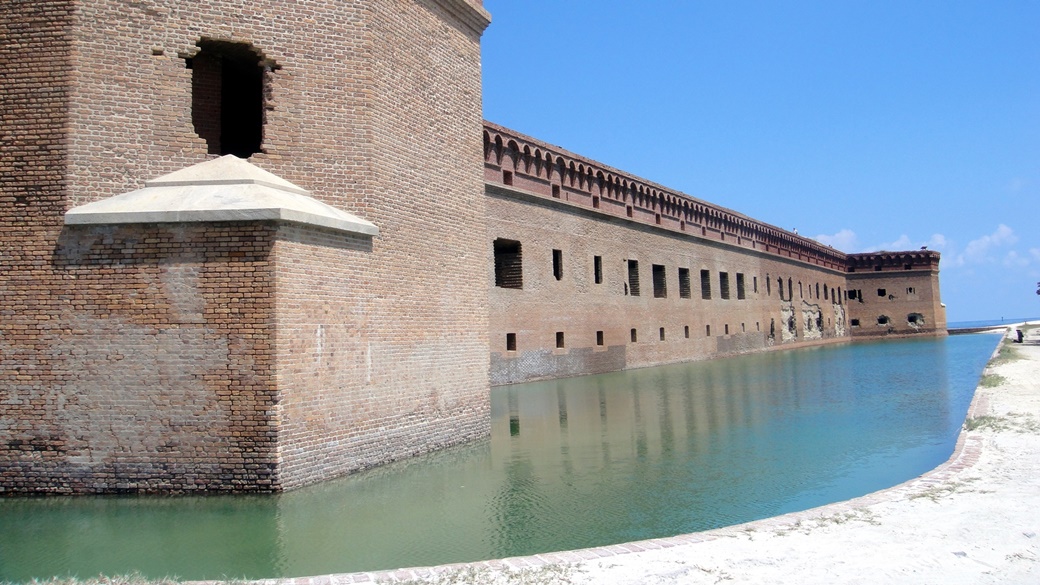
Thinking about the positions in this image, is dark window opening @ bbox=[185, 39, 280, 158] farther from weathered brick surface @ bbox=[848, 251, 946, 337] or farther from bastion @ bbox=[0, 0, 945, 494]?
weathered brick surface @ bbox=[848, 251, 946, 337]

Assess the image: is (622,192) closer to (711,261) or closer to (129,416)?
(711,261)

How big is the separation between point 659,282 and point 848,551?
24.7m

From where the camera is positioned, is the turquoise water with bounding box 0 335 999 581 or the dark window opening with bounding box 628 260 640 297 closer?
the turquoise water with bounding box 0 335 999 581

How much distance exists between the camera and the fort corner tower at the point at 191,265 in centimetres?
713

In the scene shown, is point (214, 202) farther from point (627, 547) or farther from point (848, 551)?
point (848, 551)

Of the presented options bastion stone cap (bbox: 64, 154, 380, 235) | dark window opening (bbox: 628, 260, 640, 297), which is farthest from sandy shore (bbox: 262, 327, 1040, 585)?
dark window opening (bbox: 628, 260, 640, 297)

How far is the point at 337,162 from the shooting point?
842 centimetres

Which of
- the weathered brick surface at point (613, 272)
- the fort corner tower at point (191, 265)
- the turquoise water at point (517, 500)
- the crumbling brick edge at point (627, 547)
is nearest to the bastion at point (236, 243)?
the fort corner tower at point (191, 265)

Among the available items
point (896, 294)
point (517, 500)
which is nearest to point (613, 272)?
point (517, 500)

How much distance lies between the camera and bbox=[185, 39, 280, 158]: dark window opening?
8.31 metres

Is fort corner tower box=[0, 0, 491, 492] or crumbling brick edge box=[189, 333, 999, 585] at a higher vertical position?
fort corner tower box=[0, 0, 491, 492]

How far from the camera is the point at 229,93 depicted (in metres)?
10.9

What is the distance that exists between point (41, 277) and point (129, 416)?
155cm

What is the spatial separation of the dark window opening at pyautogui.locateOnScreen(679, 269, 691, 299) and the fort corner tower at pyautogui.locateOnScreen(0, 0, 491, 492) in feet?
76.6
